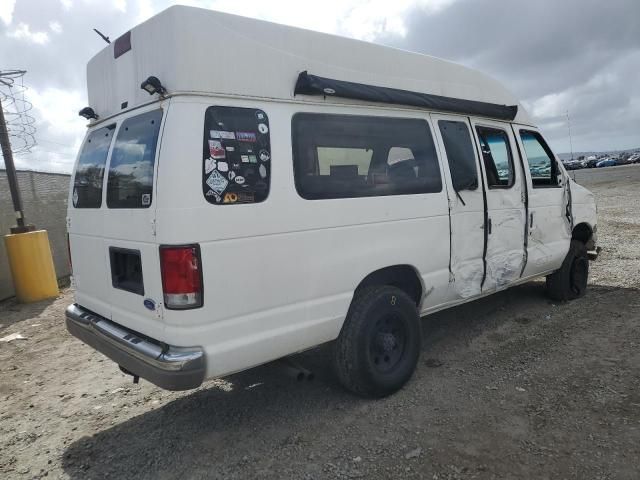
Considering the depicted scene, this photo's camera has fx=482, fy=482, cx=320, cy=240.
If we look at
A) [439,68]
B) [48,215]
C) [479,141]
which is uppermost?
[439,68]

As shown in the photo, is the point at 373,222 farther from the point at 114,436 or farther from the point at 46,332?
the point at 46,332

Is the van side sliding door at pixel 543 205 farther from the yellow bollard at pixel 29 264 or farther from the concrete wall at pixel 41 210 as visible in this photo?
the concrete wall at pixel 41 210

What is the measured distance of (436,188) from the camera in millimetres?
3930

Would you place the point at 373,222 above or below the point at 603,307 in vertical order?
above

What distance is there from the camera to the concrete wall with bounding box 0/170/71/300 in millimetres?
7457

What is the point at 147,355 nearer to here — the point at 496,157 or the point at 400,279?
the point at 400,279

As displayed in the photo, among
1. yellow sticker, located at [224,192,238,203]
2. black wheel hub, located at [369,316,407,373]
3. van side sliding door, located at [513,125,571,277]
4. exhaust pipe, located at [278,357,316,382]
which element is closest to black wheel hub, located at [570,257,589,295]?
van side sliding door, located at [513,125,571,277]

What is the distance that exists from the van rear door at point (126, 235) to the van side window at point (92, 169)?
61 millimetres

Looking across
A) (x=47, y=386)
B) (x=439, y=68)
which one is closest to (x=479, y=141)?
(x=439, y=68)

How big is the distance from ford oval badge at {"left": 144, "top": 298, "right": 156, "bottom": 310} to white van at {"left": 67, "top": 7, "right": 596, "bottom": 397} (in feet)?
0.04

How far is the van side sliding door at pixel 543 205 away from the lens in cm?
498

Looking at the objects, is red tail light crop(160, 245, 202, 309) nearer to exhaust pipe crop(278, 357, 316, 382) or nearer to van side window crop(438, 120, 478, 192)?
exhaust pipe crop(278, 357, 316, 382)

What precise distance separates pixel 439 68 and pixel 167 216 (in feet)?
9.26

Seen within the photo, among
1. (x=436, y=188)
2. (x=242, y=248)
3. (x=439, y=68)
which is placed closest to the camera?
(x=242, y=248)
